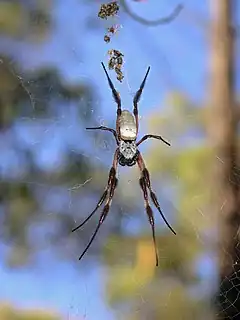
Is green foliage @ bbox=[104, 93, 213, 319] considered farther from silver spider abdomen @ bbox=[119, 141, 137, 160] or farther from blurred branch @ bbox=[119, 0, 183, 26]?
silver spider abdomen @ bbox=[119, 141, 137, 160]

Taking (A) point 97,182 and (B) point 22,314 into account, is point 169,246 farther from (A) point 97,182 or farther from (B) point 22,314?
(B) point 22,314

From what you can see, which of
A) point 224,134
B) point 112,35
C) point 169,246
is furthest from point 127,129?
point 224,134

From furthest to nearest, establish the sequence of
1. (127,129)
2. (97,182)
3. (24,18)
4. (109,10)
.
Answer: (24,18) → (97,182) → (109,10) → (127,129)

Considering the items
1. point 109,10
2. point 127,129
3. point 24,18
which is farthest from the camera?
point 24,18

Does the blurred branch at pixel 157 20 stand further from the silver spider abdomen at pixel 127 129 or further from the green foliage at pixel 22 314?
the green foliage at pixel 22 314

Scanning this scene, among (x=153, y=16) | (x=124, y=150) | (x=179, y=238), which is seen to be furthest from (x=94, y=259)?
(x=153, y=16)
